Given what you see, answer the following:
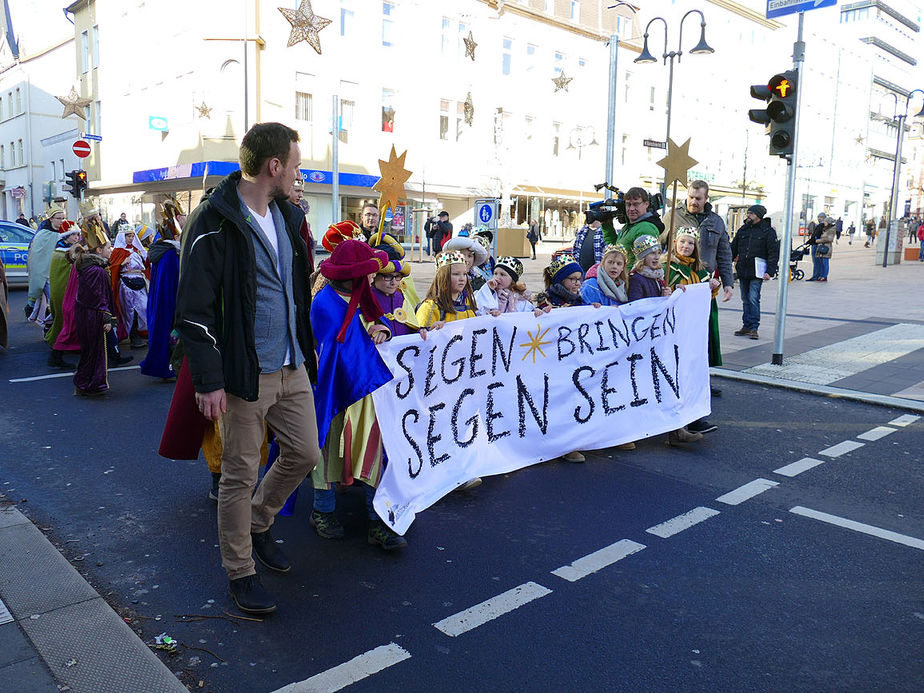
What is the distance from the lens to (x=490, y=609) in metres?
3.44

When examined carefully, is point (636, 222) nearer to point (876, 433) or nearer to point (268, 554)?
point (876, 433)

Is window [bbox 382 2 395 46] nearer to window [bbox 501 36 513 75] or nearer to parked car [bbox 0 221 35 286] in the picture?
window [bbox 501 36 513 75]

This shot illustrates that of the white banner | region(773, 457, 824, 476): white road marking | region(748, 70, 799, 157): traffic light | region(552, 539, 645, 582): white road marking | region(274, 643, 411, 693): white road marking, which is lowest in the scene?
region(274, 643, 411, 693): white road marking

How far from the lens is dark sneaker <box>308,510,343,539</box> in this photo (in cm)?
419

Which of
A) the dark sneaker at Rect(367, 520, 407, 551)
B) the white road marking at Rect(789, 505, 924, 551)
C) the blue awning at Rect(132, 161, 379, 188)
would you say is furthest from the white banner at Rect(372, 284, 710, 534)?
the blue awning at Rect(132, 161, 379, 188)

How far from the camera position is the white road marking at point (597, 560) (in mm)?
3801

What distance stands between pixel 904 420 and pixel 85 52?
44885mm

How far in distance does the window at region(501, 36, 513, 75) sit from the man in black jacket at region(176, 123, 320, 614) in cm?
3933

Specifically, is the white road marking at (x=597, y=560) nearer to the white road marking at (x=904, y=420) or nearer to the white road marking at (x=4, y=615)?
the white road marking at (x=4, y=615)

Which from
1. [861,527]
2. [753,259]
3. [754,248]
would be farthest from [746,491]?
[754,248]

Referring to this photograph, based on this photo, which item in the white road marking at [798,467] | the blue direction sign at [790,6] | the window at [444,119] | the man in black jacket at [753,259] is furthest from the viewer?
the window at [444,119]

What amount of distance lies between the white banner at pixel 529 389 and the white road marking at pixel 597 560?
87cm

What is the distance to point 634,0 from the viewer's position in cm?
4634

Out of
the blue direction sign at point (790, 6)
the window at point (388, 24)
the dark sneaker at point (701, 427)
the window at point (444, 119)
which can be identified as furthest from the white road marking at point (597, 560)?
the window at point (444, 119)
